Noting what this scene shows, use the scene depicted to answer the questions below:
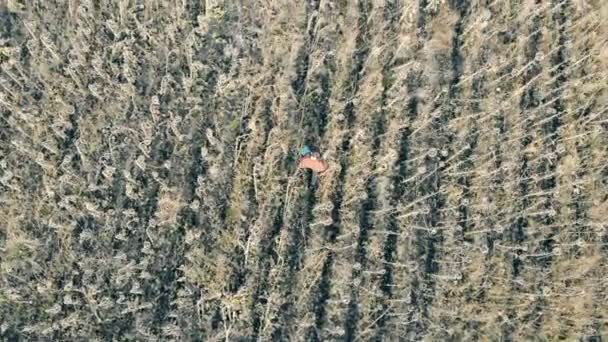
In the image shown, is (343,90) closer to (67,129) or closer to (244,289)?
(244,289)

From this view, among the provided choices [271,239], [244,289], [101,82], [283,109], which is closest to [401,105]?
[283,109]

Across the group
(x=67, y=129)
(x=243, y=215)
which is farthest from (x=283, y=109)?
(x=67, y=129)

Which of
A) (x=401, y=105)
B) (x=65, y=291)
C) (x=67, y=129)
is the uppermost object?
(x=401, y=105)

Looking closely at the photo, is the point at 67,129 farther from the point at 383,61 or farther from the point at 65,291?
the point at 383,61

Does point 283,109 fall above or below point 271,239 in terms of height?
above

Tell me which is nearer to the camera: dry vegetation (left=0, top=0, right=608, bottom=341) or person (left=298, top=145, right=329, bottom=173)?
dry vegetation (left=0, top=0, right=608, bottom=341)

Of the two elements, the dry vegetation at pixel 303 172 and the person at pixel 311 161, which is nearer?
the dry vegetation at pixel 303 172

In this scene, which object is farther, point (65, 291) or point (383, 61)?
point (383, 61)

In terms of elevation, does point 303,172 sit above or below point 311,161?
below
